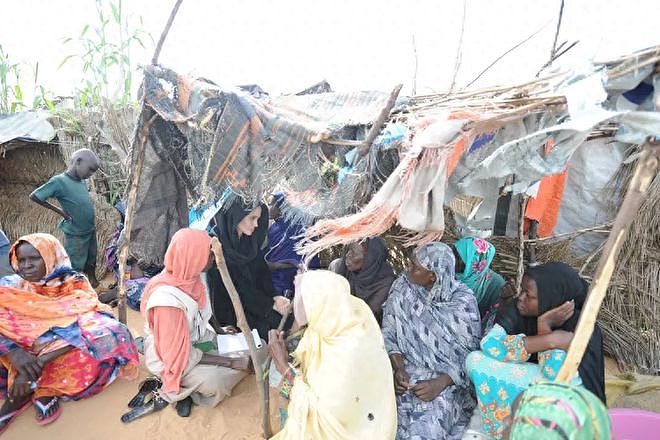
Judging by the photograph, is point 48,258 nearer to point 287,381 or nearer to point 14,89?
point 287,381

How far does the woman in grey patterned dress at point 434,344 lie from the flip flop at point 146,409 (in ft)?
6.32

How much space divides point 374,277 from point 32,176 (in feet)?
21.1

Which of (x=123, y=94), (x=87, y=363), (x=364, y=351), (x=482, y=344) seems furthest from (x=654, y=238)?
(x=123, y=94)

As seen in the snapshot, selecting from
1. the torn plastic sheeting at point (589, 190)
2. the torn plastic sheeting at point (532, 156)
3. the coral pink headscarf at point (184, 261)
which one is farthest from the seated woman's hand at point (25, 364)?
the torn plastic sheeting at point (589, 190)

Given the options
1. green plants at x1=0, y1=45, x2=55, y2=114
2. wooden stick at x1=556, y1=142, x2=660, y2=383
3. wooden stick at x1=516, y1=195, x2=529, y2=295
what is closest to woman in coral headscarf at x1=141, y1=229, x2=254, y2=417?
wooden stick at x1=556, y1=142, x2=660, y2=383

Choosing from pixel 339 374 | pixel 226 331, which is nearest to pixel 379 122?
pixel 339 374

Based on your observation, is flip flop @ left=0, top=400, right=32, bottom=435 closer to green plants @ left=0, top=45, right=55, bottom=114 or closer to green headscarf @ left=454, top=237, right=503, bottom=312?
green headscarf @ left=454, top=237, right=503, bottom=312

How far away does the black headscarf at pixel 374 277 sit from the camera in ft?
11.0

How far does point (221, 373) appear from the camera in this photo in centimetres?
324

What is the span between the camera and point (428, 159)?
1.76 metres

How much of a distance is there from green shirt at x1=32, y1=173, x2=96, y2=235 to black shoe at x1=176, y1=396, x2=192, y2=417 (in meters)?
3.07

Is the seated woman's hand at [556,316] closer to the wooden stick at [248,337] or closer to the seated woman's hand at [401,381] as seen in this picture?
the seated woman's hand at [401,381]

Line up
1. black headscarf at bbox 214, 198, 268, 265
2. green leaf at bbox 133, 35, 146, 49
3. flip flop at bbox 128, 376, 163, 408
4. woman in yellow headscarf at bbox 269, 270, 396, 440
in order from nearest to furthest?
woman in yellow headscarf at bbox 269, 270, 396, 440
flip flop at bbox 128, 376, 163, 408
black headscarf at bbox 214, 198, 268, 265
green leaf at bbox 133, 35, 146, 49

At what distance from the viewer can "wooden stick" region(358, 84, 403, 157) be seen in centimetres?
217
